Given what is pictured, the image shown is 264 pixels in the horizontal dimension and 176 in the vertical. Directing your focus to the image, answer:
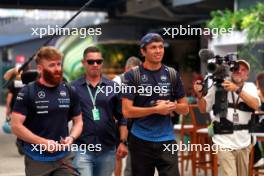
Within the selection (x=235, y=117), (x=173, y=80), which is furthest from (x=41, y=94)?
(x=235, y=117)

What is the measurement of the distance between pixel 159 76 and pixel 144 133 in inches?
21.6

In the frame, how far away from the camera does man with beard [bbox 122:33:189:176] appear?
17.0ft

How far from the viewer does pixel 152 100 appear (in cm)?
518

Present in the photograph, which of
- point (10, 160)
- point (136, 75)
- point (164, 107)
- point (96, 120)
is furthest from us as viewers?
point (10, 160)

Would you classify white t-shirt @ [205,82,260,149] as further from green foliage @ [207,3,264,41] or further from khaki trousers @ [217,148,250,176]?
green foliage @ [207,3,264,41]

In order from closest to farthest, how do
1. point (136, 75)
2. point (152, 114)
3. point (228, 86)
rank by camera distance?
point (152, 114), point (136, 75), point (228, 86)

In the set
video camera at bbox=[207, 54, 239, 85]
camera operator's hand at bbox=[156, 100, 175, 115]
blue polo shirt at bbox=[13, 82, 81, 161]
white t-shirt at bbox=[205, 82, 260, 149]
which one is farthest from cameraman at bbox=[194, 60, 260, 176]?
blue polo shirt at bbox=[13, 82, 81, 161]

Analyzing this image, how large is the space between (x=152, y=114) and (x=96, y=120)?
60cm

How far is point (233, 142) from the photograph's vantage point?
19.6 feet

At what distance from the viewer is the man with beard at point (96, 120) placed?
17.6ft

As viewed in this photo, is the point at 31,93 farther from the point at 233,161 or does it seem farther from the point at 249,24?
the point at 249,24

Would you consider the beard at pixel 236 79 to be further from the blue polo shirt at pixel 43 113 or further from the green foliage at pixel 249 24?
the green foliage at pixel 249 24

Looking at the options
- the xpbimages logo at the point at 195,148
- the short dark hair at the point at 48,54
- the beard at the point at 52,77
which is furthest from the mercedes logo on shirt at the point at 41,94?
the xpbimages logo at the point at 195,148

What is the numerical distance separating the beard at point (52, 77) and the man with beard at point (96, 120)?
78cm
